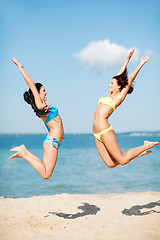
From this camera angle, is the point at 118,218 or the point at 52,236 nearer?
the point at 52,236

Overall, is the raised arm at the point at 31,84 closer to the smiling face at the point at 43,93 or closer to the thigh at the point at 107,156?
the smiling face at the point at 43,93

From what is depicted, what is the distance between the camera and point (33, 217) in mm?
6516

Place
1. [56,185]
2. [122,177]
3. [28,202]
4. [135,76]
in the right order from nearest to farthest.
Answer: [135,76]
[28,202]
[56,185]
[122,177]

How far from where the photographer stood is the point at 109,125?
515 cm

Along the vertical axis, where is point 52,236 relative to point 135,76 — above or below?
below

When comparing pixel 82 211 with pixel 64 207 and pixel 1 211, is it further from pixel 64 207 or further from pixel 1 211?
pixel 1 211

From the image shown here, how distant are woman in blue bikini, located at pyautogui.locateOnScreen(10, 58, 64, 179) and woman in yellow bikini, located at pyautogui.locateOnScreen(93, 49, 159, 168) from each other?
735 millimetres

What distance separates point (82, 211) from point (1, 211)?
1974 millimetres

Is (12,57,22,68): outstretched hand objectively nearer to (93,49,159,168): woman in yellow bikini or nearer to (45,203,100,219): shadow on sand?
(93,49,159,168): woman in yellow bikini

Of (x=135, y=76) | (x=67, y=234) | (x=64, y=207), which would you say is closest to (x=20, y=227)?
(x=67, y=234)

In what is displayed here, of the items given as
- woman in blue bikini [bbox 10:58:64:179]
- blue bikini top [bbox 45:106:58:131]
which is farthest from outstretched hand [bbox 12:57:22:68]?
blue bikini top [bbox 45:106:58:131]

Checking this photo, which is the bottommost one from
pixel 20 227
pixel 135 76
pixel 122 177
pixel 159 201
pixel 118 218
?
pixel 122 177

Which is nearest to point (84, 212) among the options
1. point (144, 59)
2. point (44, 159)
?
point (44, 159)

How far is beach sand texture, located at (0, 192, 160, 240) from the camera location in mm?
5234
